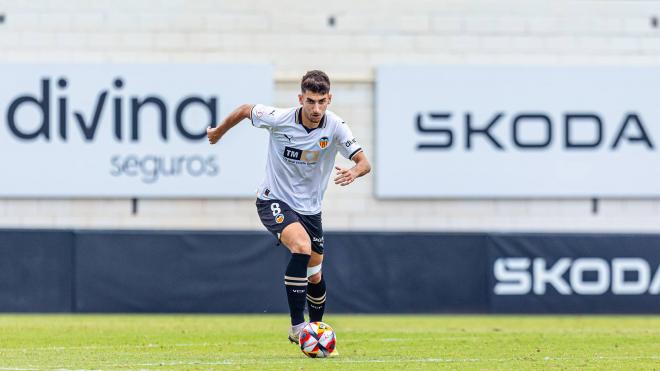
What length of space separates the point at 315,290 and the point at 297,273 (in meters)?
0.54

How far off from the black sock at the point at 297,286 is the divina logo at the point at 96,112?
11.4 meters

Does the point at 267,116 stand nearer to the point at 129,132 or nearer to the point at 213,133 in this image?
the point at 213,133

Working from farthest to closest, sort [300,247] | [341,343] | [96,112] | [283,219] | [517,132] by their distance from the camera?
[517,132] < [96,112] < [341,343] < [283,219] < [300,247]

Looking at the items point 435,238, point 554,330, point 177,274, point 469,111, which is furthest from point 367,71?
point 554,330

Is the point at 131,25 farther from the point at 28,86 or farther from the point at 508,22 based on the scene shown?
the point at 508,22

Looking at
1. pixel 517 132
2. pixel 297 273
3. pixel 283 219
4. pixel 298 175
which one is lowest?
pixel 297 273

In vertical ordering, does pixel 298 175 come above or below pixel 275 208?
above

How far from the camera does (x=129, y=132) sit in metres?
21.7

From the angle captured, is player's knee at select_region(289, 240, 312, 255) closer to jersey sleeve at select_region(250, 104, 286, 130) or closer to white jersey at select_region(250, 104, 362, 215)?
white jersey at select_region(250, 104, 362, 215)

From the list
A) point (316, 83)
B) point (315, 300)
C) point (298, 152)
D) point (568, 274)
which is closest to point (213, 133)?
point (298, 152)

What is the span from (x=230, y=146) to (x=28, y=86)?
325 centimetres

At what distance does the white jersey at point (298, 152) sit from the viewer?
35.2 feet

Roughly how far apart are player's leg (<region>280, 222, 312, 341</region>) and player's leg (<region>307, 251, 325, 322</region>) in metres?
0.47

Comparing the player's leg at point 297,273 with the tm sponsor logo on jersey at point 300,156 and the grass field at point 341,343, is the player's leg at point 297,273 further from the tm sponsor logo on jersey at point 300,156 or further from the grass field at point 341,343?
the tm sponsor logo on jersey at point 300,156
